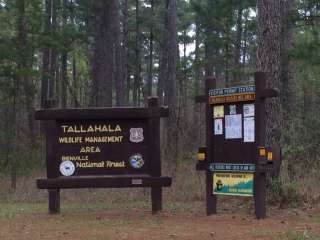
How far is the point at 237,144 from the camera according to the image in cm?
1097

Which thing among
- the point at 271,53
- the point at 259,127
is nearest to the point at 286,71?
the point at 271,53

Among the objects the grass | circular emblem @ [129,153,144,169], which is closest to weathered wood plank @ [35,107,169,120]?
circular emblem @ [129,153,144,169]

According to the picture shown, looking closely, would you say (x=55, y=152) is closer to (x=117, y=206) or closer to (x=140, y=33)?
(x=117, y=206)

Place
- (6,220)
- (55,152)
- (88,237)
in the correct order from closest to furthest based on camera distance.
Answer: (88,237), (6,220), (55,152)

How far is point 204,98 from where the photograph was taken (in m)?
11.5

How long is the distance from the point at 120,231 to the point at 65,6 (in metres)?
30.4

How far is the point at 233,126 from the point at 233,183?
99cm

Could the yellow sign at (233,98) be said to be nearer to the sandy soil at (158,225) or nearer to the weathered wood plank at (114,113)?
the weathered wood plank at (114,113)

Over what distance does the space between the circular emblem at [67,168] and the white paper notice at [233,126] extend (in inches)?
117

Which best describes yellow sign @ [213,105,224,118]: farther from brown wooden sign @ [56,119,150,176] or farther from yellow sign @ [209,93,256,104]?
brown wooden sign @ [56,119,150,176]

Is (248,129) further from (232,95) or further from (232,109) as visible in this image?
(232,95)

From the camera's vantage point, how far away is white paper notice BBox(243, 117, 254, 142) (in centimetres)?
1074

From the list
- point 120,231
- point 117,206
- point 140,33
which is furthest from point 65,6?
point 120,231

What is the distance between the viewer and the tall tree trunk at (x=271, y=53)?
12.9 meters
